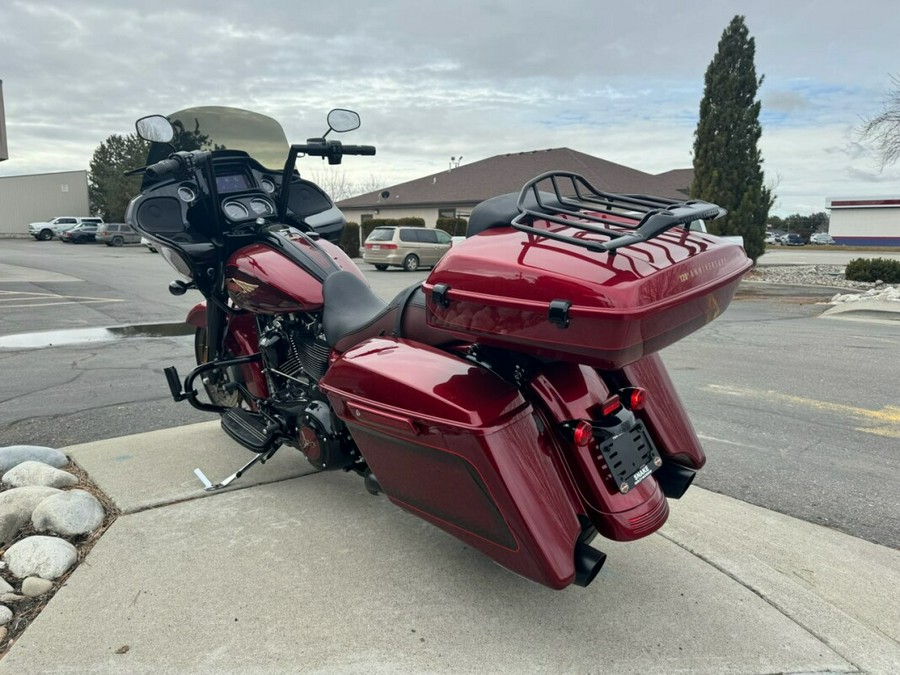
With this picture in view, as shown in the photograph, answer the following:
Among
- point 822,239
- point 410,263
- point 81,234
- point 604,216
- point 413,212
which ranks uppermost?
point 604,216

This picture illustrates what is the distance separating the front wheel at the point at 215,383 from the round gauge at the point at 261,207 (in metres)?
0.90

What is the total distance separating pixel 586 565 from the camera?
2018 mm

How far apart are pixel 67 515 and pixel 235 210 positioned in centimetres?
174

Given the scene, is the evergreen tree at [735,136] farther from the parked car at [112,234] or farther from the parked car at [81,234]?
the parked car at [81,234]

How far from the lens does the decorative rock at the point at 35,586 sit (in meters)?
2.53

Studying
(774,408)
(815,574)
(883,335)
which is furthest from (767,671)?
(883,335)

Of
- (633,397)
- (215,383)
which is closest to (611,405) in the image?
(633,397)

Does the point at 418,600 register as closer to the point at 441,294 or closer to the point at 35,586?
the point at 441,294

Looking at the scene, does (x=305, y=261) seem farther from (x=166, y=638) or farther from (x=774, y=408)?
(x=774, y=408)

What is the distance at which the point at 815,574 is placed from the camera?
2.77 meters

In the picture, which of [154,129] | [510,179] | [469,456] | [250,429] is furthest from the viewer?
[510,179]

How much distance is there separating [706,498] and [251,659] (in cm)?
248

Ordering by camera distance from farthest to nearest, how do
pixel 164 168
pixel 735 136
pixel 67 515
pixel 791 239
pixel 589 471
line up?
pixel 791 239 → pixel 735 136 → pixel 164 168 → pixel 67 515 → pixel 589 471

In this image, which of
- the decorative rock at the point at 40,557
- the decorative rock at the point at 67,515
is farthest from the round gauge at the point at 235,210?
the decorative rock at the point at 40,557
